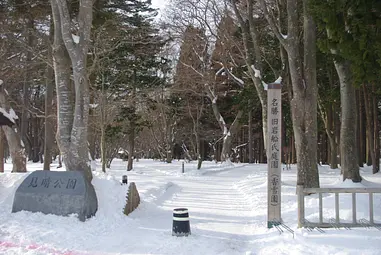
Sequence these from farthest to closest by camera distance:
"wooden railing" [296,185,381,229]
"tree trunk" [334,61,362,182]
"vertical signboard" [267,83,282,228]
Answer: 1. "tree trunk" [334,61,362,182]
2. "vertical signboard" [267,83,282,228]
3. "wooden railing" [296,185,381,229]

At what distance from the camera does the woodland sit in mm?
10891

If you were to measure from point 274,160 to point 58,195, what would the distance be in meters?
5.23

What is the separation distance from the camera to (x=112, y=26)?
16750 mm

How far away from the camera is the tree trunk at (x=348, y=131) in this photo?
13062 mm

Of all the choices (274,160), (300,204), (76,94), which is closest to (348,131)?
(274,160)

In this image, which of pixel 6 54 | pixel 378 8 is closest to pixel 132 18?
pixel 6 54

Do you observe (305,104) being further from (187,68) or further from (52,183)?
(187,68)

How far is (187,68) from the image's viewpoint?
32906mm

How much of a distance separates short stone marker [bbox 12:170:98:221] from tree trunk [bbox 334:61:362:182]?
859 centimetres

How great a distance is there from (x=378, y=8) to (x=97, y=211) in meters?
8.14

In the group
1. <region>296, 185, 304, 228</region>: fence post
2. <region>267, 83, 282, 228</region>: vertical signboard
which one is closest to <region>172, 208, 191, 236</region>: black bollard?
<region>267, 83, 282, 228</region>: vertical signboard

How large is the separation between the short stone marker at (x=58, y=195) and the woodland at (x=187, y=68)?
134 centimetres

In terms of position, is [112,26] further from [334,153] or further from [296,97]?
[334,153]

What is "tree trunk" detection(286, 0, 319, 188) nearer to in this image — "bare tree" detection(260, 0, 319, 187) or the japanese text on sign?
"bare tree" detection(260, 0, 319, 187)
